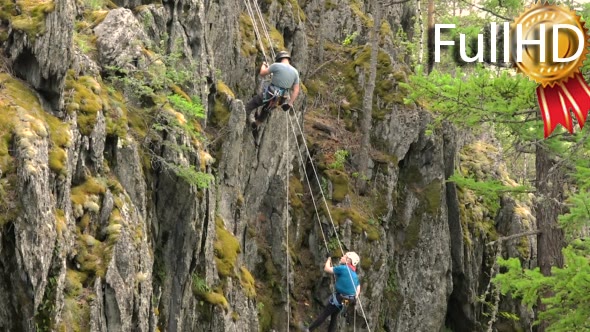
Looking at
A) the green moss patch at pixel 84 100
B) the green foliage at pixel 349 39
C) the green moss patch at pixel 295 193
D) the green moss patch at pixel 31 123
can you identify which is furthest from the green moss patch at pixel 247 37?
the green moss patch at pixel 31 123

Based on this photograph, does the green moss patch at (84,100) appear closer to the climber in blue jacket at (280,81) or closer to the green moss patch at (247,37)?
the climber in blue jacket at (280,81)

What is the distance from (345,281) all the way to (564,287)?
16.4ft

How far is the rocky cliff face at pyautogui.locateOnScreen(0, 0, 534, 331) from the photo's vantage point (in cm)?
676

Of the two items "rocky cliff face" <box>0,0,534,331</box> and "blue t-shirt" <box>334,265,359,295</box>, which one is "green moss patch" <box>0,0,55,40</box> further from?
"blue t-shirt" <box>334,265,359,295</box>

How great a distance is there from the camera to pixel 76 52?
8.66 meters

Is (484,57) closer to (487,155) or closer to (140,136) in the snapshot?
(140,136)

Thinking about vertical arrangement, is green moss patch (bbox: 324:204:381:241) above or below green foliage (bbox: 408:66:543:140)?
below

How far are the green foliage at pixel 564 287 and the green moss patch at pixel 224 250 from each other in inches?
209

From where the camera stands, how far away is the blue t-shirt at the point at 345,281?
39.7 ft

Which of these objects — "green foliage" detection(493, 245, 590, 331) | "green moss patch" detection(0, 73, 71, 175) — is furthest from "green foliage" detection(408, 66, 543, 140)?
"green moss patch" detection(0, 73, 71, 175)

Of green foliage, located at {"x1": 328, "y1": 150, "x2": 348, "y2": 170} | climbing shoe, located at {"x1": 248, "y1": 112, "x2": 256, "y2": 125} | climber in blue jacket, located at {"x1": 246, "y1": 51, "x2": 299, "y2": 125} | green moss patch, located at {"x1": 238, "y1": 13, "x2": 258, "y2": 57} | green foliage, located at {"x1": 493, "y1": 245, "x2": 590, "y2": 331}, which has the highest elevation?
green moss patch, located at {"x1": 238, "y1": 13, "x2": 258, "y2": 57}

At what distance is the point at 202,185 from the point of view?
943cm

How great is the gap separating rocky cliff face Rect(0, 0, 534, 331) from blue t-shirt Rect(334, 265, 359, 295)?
4.39 ft

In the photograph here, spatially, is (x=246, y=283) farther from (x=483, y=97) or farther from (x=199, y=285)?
(x=483, y=97)
